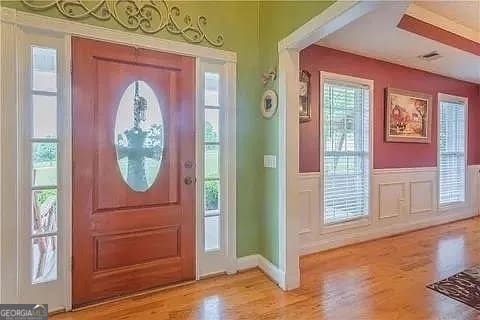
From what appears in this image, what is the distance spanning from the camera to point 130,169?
2521 mm

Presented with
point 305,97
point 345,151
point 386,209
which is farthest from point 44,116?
point 386,209

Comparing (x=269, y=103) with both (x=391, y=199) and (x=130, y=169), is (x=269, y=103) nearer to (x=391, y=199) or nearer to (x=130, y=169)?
(x=130, y=169)

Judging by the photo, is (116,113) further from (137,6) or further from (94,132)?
(137,6)

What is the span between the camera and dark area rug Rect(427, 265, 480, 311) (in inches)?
95.1

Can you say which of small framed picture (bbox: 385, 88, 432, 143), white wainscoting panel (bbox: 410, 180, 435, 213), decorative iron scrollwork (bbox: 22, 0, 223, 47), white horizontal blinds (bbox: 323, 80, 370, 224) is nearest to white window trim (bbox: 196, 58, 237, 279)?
decorative iron scrollwork (bbox: 22, 0, 223, 47)

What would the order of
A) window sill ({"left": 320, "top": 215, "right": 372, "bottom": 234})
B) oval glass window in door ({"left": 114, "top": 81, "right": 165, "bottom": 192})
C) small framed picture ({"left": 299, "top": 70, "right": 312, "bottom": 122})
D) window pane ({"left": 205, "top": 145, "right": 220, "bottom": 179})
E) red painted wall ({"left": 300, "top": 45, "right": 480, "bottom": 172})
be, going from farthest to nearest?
window sill ({"left": 320, "top": 215, "right": 372, "bottom": 234}) < red painted wall ({"left": 300, "top": 45, "right": 480, "bottom": 172}) < small framed picture ({"left": 299, "top": 70, "right": 312, "bottom": 122}) < window pane ({"left": 205, "top": 145, "right": 220, "bottom": 179}) < oval glass window in door ({"left": 114, "top": 81, "right": 165, "bottom": 192})

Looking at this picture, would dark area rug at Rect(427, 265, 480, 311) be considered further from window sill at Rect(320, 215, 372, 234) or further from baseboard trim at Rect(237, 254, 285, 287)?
baseboard trim at Rect(237, 254, 285, 287)

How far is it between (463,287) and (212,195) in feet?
7.50

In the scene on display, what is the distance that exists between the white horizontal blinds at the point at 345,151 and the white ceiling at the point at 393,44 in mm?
453

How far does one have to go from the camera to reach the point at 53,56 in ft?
7.31

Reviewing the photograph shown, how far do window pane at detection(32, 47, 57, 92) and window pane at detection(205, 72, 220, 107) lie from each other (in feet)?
3.91

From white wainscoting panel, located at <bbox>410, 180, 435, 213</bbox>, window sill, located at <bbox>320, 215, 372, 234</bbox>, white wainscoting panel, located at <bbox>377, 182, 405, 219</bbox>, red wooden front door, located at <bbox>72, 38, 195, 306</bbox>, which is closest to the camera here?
red wooden front door, located at <bbox>72, 38, 195, 306</bbox>

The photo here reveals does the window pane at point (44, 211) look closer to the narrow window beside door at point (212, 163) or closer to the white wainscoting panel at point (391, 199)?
the narrow window beside door at point (212, 163)

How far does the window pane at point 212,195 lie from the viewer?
9.41 ft
